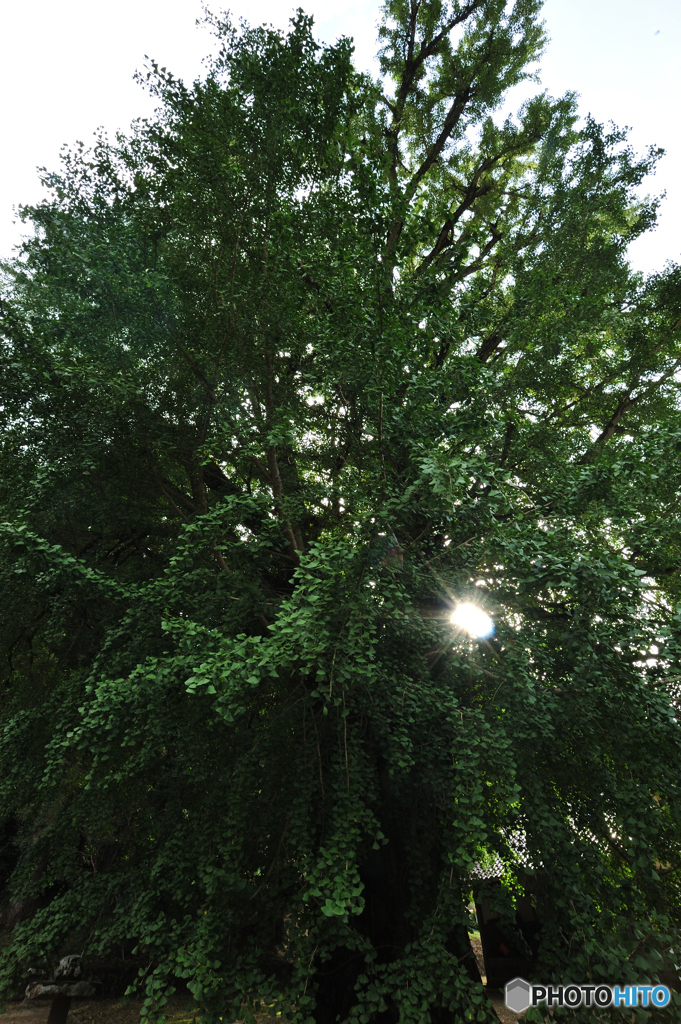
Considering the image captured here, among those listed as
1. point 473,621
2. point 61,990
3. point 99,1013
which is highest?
point 473,621

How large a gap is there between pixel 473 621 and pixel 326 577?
158 centimetres

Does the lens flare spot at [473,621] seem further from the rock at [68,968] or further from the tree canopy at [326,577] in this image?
the rock at [68,968]

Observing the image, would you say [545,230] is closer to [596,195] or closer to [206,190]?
[596,195]

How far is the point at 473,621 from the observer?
4.84 metres

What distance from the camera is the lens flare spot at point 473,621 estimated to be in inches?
188

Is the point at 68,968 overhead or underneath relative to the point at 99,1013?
overhead

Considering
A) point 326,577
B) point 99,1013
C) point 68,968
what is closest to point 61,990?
point 68,968

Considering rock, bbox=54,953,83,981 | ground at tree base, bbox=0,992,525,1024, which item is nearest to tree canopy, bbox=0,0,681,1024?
rock, bbox=54,953,83,981

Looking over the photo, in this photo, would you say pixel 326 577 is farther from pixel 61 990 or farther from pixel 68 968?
pixel 68 968

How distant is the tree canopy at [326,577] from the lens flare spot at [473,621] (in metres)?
0.11

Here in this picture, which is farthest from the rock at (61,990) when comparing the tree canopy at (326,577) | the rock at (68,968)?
the tree canopy at (326,577)

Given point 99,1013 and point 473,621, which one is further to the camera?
point 99,1013

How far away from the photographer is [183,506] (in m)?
7.60

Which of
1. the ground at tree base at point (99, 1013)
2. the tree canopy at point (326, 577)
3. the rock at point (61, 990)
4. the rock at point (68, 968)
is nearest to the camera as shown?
the tree canopy at point (326, 577)
